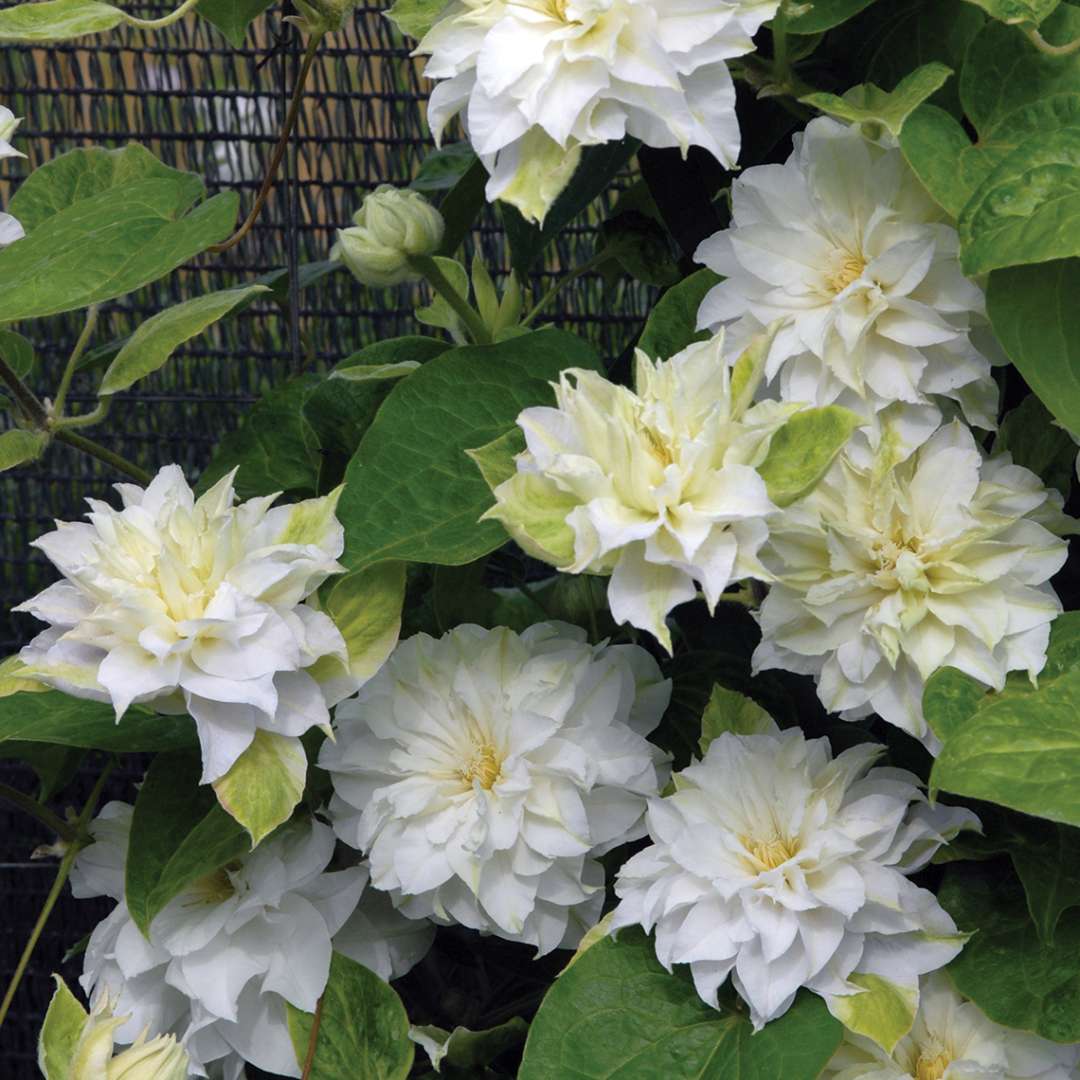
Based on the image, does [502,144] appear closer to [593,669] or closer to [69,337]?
[593,669]

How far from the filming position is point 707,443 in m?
0.43

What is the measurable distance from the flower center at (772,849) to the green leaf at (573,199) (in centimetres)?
25

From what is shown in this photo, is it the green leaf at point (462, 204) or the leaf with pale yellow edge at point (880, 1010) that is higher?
the green leaf at point (462, 204)

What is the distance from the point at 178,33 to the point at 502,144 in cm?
47

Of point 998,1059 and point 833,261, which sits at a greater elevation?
point 833,261

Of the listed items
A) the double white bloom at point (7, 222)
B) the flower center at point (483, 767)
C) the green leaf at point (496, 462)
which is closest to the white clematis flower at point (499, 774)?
the flower center at point (483, 767)

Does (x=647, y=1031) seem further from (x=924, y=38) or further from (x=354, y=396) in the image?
(x=924, y=38)

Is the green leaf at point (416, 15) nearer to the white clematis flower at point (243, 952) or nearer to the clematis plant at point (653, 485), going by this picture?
the clematis plant at point (653, 485)

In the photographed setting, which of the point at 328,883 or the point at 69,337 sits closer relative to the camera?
the point at 328,883

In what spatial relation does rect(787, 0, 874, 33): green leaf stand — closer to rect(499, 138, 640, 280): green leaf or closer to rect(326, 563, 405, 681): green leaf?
rect(499, 138, 640, 280): green leaf

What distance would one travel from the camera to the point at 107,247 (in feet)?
1.72

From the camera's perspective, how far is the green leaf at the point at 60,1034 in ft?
1.79

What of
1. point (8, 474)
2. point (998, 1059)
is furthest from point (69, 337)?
point (998, 1059)

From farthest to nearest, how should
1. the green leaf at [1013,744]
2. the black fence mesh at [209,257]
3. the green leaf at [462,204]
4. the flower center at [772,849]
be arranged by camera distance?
the black fence mesh at [209,257]
the green leaf at [462,204]
the flower center at [772,849]
the green leaf at [1013,744]
